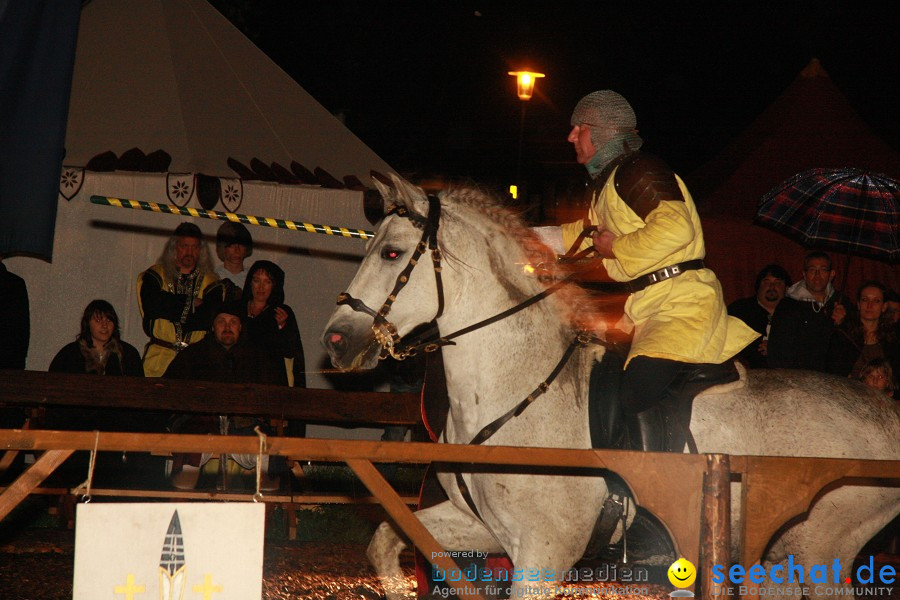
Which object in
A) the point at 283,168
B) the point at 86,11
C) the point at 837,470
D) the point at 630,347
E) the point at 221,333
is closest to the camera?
the point at 837,470

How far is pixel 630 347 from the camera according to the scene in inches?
197

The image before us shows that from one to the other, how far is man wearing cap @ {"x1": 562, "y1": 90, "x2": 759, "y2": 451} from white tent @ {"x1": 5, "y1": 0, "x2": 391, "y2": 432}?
4466 millimetres

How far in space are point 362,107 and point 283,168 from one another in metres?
14.0

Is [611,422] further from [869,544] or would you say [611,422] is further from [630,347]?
[869,544]

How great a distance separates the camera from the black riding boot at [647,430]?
462 centimetres

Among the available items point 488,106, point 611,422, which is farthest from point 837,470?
point 488,106

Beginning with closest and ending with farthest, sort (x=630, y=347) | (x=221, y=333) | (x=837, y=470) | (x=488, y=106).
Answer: (x=837, y=470)
(x=630, y=347)
(x=221, y=333)
(x=488, y=106)

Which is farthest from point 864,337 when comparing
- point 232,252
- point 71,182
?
point 71,182

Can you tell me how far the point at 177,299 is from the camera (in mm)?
9055

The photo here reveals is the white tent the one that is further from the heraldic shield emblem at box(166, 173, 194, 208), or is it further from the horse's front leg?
the horse's front leg

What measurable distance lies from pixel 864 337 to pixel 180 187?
6643mm

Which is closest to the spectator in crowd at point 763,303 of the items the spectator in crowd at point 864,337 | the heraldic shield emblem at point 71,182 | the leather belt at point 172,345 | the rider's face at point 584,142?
the spectator in crowd at point 864,337

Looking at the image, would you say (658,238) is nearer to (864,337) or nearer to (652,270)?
(652,270)

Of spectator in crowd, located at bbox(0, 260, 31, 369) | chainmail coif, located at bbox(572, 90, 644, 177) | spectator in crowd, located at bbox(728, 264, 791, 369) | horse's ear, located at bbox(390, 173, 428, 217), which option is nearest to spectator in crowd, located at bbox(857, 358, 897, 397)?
spectator in crowd, located at bbox(728, 264, 791, 369)
